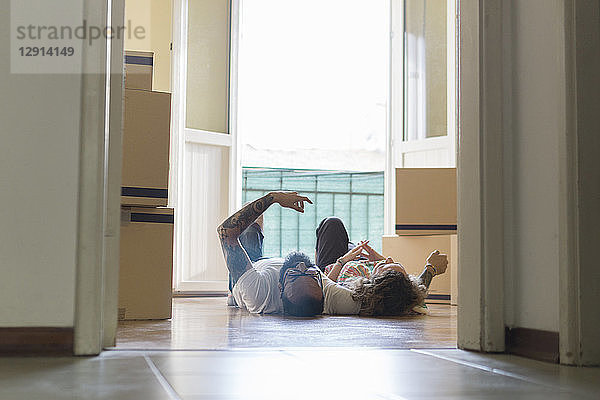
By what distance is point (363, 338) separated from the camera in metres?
2.23

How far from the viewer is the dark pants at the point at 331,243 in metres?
4.67

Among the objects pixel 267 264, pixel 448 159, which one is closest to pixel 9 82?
pixel 267 264

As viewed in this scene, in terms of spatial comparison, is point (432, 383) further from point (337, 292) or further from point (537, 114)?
point (337, 292)

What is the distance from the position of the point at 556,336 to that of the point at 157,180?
1756 millimetres

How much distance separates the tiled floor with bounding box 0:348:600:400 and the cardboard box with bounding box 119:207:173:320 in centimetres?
119

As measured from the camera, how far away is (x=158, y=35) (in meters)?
5.58

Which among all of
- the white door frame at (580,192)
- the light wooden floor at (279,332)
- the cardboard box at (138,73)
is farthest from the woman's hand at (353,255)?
the white door frame at (580,192)

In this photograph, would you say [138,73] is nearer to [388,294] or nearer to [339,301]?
[339,301]

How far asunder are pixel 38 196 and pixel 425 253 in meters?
3.41

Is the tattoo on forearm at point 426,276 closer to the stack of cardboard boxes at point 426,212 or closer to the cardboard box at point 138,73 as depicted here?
the stack of cardboard boxes at point 426,212

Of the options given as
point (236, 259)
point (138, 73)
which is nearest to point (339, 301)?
point (236, 259)

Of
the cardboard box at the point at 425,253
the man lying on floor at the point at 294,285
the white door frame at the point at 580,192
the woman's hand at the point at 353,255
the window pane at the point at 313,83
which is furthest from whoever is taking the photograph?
the window pane at the point at 313,83

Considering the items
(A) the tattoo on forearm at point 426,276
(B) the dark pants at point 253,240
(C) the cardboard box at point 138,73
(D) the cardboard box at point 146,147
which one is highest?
(C) the cardboard box at point 138,73

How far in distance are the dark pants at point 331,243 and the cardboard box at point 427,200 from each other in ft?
1.38
